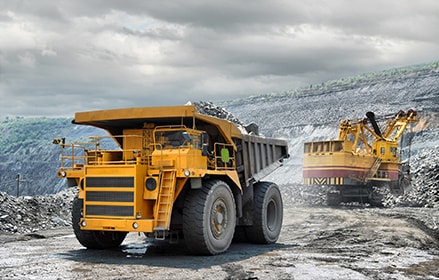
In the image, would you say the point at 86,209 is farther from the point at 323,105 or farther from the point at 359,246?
the point at 323,105

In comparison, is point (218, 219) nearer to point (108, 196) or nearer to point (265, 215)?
point (108, 196)

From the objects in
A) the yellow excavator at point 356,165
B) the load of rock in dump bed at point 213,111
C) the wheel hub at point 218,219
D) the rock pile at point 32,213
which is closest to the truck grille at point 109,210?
the wheel hub at point 218,219

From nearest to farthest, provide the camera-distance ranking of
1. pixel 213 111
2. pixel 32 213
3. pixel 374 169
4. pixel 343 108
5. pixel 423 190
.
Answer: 1. pixel 32 213
2. pixel 213 111
3. pixel 423 190
4. pixel 374 169
5. pixel 343 108

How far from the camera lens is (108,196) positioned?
8.95 metres

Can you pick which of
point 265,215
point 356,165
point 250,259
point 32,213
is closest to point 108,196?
→ point 250,259

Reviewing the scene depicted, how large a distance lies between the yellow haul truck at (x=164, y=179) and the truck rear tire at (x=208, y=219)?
15 mm

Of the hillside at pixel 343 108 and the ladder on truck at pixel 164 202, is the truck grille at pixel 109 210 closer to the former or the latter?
the ladder on truck at pixel 164 202

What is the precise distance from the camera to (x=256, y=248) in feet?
35.2

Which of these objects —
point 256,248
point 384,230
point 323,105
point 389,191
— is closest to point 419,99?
point 323,105

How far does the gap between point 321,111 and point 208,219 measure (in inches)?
1908

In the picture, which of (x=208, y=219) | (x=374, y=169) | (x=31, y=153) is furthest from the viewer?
(x=31, y=153)

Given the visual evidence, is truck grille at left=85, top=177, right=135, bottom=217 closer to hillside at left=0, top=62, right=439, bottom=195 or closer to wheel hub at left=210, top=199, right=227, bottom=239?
wheel hub at left=210, top=199, right=227, bottom=239

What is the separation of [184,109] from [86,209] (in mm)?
2227

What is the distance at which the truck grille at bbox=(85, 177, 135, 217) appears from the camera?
877 centimetres
